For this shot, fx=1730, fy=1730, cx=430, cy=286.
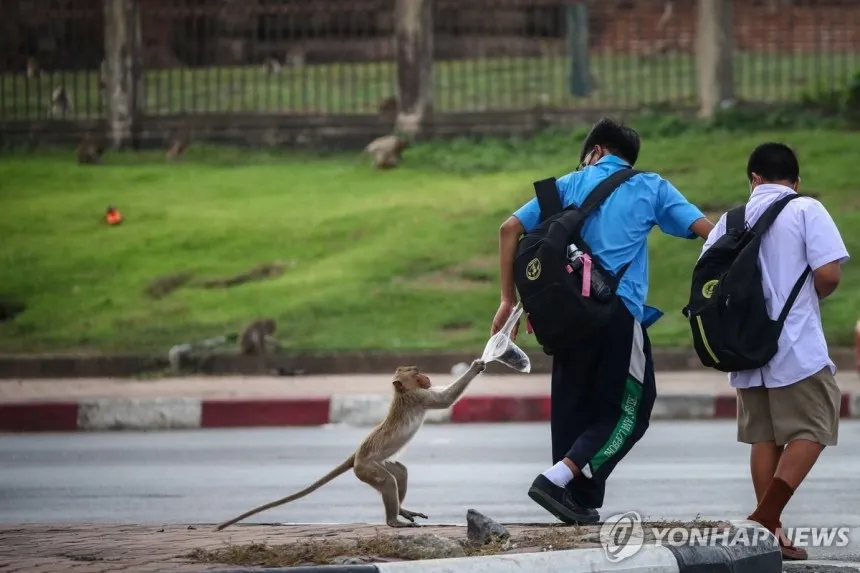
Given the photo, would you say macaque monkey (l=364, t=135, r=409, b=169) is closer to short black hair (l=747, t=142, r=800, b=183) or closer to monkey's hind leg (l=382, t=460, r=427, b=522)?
monkey's hind leg (l=382, t=460, r=427, b=522)

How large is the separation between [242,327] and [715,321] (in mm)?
9297

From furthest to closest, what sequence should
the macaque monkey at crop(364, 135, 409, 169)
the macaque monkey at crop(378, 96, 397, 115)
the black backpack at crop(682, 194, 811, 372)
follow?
the macaque monkey at crop(378, 96, 397, 115) → the macaque monkey at crop(364, 135, 409, 169) → the black backpack at crop(682, 194, 811, 372)

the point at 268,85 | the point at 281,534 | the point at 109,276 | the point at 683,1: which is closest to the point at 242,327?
the point at 109,276

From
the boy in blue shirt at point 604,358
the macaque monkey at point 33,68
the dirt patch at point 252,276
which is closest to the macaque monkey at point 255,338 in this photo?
the dirt patch at point 252,276

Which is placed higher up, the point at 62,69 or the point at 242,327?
the point at 62,69

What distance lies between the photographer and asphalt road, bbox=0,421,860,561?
7.83m

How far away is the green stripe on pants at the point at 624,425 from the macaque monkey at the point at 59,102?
1599 cm

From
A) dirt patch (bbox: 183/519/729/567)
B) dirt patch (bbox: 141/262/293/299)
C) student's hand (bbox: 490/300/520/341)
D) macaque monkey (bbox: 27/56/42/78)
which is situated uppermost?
student's hand (bbox: 490/300/520/341)

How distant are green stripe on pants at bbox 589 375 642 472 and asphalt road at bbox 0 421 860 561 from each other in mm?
833

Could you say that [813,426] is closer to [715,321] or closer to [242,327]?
[715,321]

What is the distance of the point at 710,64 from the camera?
2022 centimetres

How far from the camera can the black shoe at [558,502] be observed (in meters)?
6.15

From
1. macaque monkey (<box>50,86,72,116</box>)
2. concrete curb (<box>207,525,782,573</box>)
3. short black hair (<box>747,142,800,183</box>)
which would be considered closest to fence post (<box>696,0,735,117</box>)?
macaque monkey (<box>50,86,72,116</box>)

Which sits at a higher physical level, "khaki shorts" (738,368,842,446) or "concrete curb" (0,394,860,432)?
"khaki shorts" (738,368,842,446)
